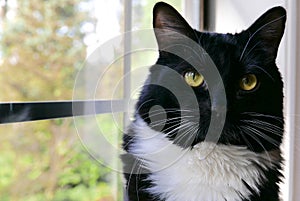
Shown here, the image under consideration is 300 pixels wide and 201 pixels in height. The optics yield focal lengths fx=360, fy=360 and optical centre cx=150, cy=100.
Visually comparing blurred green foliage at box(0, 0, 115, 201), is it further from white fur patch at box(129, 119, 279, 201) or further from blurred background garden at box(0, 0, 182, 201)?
white fur patch at box(129, 119, 279, 201)

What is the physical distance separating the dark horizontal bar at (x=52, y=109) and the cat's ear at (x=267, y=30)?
342 mm

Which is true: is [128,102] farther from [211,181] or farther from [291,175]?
[291,175]

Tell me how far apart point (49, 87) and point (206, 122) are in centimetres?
37

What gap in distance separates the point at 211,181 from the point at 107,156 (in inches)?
10.2

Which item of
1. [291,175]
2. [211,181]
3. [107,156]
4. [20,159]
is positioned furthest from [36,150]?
[291,175]

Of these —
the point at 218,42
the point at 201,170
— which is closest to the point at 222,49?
the point at 218,42

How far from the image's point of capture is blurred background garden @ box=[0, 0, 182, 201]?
2.35 feet

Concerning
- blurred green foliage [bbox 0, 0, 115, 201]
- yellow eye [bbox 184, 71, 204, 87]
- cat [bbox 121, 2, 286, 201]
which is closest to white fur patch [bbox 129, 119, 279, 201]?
cat [bbox 121, 2, 286, 201]

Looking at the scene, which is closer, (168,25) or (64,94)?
(168,25)

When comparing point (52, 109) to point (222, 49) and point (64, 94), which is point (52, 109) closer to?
point (64, 94)

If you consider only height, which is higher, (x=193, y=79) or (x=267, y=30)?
(x=267, y=30)

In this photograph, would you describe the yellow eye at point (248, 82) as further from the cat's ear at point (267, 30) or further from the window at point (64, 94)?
the window at point (64, 94)

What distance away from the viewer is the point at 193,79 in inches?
29.0

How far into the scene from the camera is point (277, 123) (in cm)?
79
